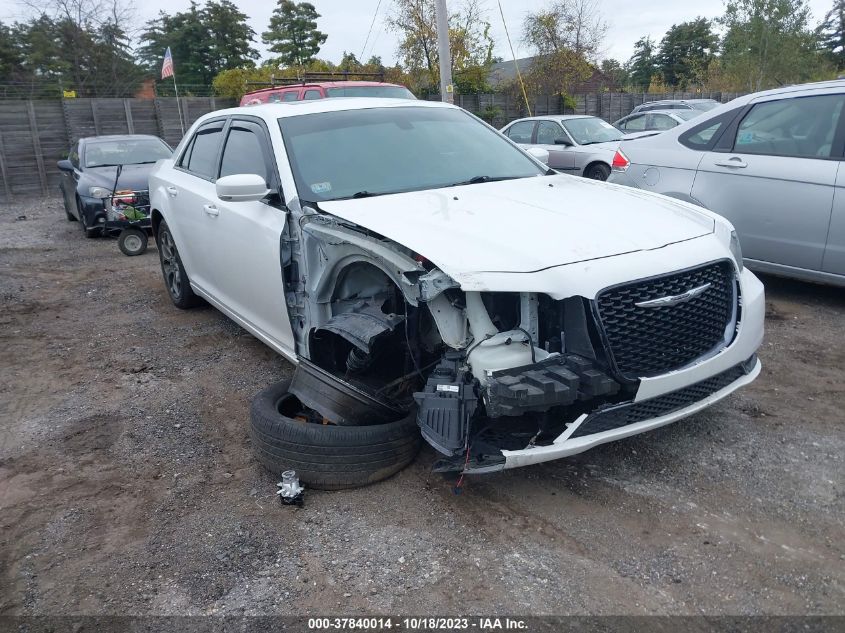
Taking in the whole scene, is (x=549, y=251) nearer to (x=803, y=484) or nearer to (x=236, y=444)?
(x=803, y=484)

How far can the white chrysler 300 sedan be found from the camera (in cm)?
291

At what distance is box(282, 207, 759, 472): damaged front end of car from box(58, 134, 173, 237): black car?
7.25 metres

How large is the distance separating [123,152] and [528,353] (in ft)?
33.8

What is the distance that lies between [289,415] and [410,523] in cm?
106

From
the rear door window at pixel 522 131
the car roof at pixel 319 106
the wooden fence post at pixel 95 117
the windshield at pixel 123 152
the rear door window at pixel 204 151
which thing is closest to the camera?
the car roof at pixel 319 106

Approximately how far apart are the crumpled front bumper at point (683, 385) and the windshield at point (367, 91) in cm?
879

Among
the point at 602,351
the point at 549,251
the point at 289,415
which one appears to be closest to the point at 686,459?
the point at 602,351

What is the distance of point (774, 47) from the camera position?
116 ft

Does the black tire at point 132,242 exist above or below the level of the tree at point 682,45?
below

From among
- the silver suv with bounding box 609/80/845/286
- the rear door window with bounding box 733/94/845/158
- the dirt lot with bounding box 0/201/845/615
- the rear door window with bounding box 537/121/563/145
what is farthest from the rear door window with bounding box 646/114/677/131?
the dirt lot with bounding box 0/201/845/615

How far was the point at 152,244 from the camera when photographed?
10328 mm

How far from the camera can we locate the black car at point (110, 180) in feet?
32.0

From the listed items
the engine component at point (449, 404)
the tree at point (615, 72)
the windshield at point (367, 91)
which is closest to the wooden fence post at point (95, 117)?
the windshield at point (367, 91)

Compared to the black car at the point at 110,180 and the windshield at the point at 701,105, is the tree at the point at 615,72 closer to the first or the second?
the windshield at the point at 701,105
